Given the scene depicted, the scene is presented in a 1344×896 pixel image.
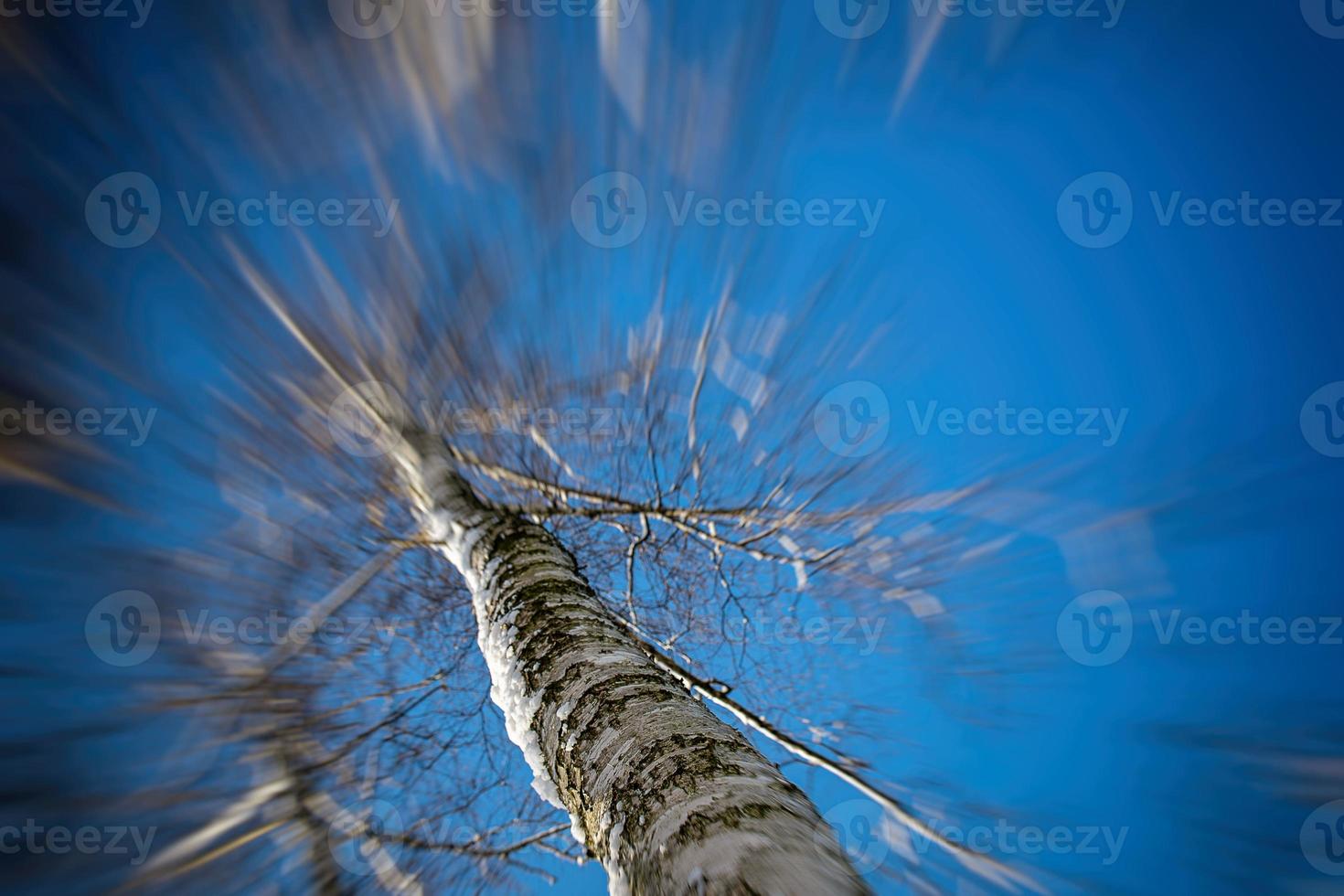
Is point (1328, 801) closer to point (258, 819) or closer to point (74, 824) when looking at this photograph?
point (258, 819)
